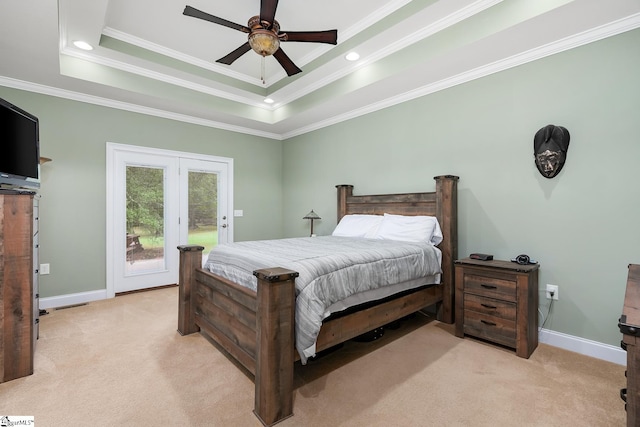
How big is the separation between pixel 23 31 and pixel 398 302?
3827mm

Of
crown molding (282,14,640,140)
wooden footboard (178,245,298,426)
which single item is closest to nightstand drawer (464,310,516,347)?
wooden footboard (178,245,298,426)

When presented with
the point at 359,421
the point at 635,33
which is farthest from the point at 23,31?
the point at 635,33

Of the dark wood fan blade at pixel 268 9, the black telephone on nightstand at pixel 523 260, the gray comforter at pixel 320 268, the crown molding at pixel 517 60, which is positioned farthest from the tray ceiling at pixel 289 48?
the gray comforter at pixel 320 268

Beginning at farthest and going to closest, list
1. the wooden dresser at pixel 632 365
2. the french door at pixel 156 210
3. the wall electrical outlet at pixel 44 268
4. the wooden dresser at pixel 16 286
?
the french door at pixel 156 210, the wall electrical outlet at pixel 44 268, the wooden dresser at pixel 16 286, the wooden dresser at pixel 632 365

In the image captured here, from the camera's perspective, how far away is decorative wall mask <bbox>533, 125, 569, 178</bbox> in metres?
2.51

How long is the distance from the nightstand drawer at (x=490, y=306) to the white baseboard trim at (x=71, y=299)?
4357 mm

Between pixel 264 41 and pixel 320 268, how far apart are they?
194cm

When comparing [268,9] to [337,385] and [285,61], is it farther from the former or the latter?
[337,385]

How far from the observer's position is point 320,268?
6.37 feet

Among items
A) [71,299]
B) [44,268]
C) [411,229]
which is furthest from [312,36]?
[71,299]

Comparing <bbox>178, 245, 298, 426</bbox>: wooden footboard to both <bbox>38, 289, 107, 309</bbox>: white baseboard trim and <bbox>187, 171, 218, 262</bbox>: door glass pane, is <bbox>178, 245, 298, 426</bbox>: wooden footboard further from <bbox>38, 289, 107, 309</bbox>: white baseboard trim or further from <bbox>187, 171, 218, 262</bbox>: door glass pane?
<bbox>187, 171, 218, 262</bbox>: door glass pane

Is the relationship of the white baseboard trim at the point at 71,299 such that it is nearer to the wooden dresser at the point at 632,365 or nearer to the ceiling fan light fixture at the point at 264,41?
the ceiling fan light fixture at the point at 264,41

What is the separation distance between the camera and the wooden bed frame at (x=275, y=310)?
1622mm

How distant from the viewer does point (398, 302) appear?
2.60 m
